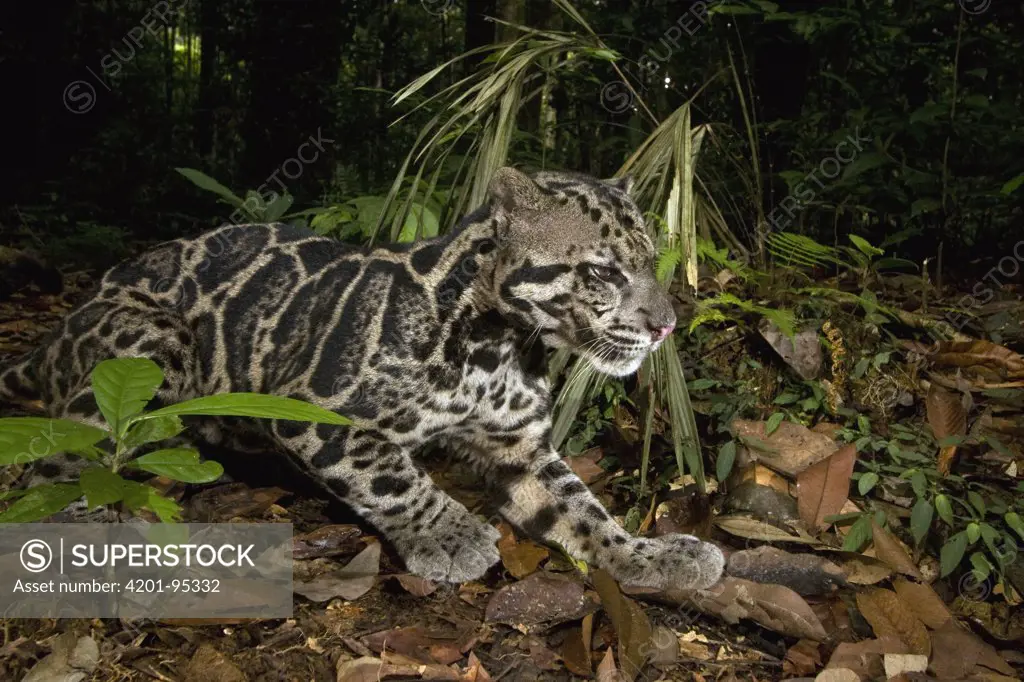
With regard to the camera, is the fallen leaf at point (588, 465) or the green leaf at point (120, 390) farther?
the fallen leaf at point (588, 465)

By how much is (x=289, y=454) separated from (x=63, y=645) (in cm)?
125

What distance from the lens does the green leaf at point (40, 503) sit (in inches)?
112

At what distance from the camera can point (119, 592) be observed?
3.50 meters

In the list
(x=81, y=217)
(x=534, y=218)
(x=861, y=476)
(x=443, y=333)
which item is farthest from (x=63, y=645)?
(x=81, y=217)

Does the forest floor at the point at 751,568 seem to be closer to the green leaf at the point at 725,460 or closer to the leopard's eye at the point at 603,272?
the green leaf at the point at 725,460

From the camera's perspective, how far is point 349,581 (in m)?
3.80

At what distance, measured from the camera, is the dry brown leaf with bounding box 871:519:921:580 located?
3.96 meters

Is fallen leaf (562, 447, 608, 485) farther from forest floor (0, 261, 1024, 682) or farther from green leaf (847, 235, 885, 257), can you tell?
green leaf (847, 235, 885, 257)

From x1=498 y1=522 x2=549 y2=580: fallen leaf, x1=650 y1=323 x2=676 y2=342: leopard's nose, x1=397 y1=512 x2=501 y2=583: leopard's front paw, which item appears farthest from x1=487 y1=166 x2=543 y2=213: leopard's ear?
x1=498 y1=522 x2=549 y2=580: fallen leaf

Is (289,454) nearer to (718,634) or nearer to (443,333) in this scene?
(443,333)

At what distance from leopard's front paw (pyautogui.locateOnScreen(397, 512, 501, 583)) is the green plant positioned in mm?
1263

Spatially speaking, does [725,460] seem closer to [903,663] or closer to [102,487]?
[903,663]

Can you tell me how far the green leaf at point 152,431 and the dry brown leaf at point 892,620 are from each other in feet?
9.14

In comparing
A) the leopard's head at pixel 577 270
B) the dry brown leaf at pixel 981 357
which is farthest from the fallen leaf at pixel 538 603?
the dry brown leaf at pixel 981 357
